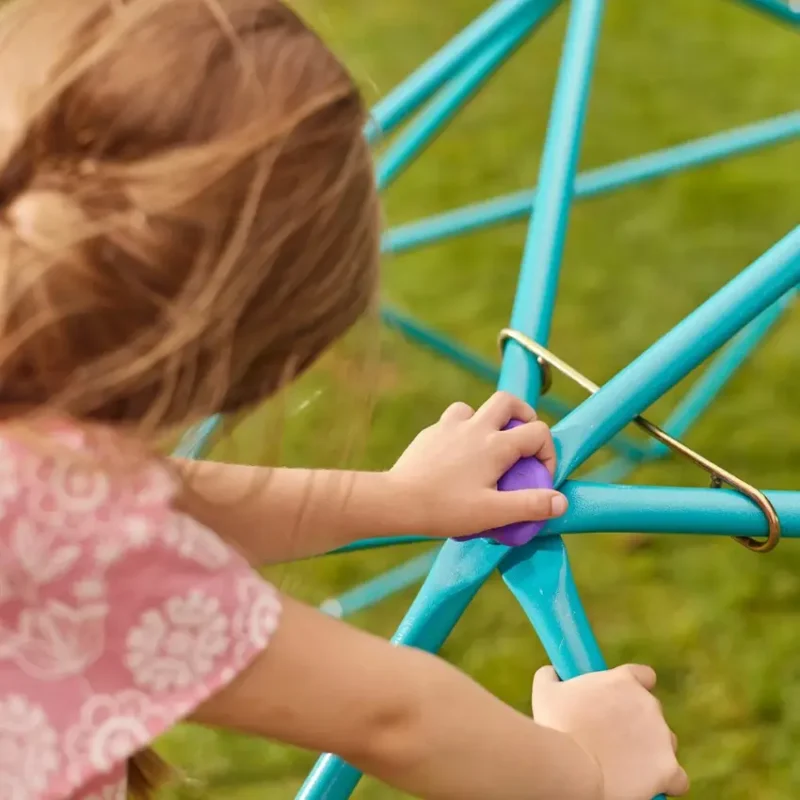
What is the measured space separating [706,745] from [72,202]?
112 cm

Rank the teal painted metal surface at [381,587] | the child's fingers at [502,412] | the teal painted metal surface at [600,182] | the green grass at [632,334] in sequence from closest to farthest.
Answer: the child's fingers at [502,412], the teal painted metal surface at [600,182], the green grass at [632,334], the teal painted metal surface at [381,587]

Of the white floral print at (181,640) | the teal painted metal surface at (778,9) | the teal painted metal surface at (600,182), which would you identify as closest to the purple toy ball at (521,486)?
the white floral print at (181,640)

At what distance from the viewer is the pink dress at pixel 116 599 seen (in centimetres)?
50

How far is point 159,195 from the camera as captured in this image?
1.55 feet

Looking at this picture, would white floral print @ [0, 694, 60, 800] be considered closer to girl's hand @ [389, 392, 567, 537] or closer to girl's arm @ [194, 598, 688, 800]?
girl's arm @ [194, 598, 688, 800]

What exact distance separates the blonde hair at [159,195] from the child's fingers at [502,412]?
20 centimetres

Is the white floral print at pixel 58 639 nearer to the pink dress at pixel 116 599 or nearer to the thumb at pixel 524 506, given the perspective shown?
the pink dress at pixel 116 599

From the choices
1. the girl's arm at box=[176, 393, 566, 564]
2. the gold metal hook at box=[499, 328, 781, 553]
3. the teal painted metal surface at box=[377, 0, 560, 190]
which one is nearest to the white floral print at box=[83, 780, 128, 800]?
the girl's arm at box=[176, 393, 566, 564]

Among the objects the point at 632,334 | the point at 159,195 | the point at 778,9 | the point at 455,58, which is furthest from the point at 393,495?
the point at 632,334

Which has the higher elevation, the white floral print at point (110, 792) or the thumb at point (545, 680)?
the thumb at point (545, 680)

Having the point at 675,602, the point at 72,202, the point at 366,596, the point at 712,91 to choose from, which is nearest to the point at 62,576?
the point at 72,202

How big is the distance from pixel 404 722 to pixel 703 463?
0.28 meters

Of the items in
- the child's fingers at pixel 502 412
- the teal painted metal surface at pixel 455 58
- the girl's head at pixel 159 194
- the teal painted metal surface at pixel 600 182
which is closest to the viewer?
the girl's head at pixel 159 194

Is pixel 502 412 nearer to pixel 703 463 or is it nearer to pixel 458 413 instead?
pixel 458 413
